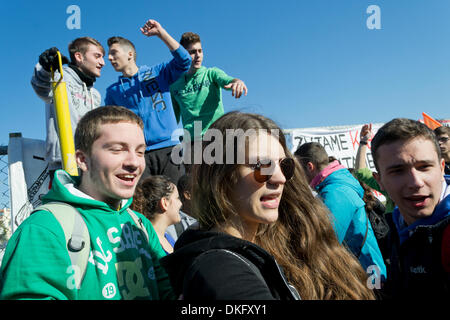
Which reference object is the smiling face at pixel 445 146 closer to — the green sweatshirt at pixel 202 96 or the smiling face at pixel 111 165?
the green sweatshirt at pixel 202 96

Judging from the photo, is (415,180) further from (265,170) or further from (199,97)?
(199,97)

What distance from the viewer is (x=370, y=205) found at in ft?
13.4

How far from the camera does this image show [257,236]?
1.79m

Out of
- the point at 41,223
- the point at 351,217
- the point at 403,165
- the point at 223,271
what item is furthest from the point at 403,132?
the point at 41,223

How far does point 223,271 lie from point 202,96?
3592 millimetres

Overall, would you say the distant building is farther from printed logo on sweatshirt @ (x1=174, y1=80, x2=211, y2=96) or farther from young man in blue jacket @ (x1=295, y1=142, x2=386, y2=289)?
young man in blue jacket @ (x1=295, y1=142, x2=386, y2=289)

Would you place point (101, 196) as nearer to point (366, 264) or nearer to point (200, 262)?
point (200, 262)

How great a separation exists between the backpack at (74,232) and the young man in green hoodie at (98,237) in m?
0.02

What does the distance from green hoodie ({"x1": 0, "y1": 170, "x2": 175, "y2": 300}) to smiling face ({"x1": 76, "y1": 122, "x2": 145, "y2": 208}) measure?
77mm

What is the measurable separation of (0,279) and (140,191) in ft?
7.77

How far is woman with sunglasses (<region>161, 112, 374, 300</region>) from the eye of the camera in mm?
1160

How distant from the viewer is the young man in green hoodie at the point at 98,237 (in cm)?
133

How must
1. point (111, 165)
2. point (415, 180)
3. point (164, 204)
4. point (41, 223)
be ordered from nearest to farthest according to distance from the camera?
point (41, 223) < point (111, 165) < point (415, 180) < point (164, 204)
